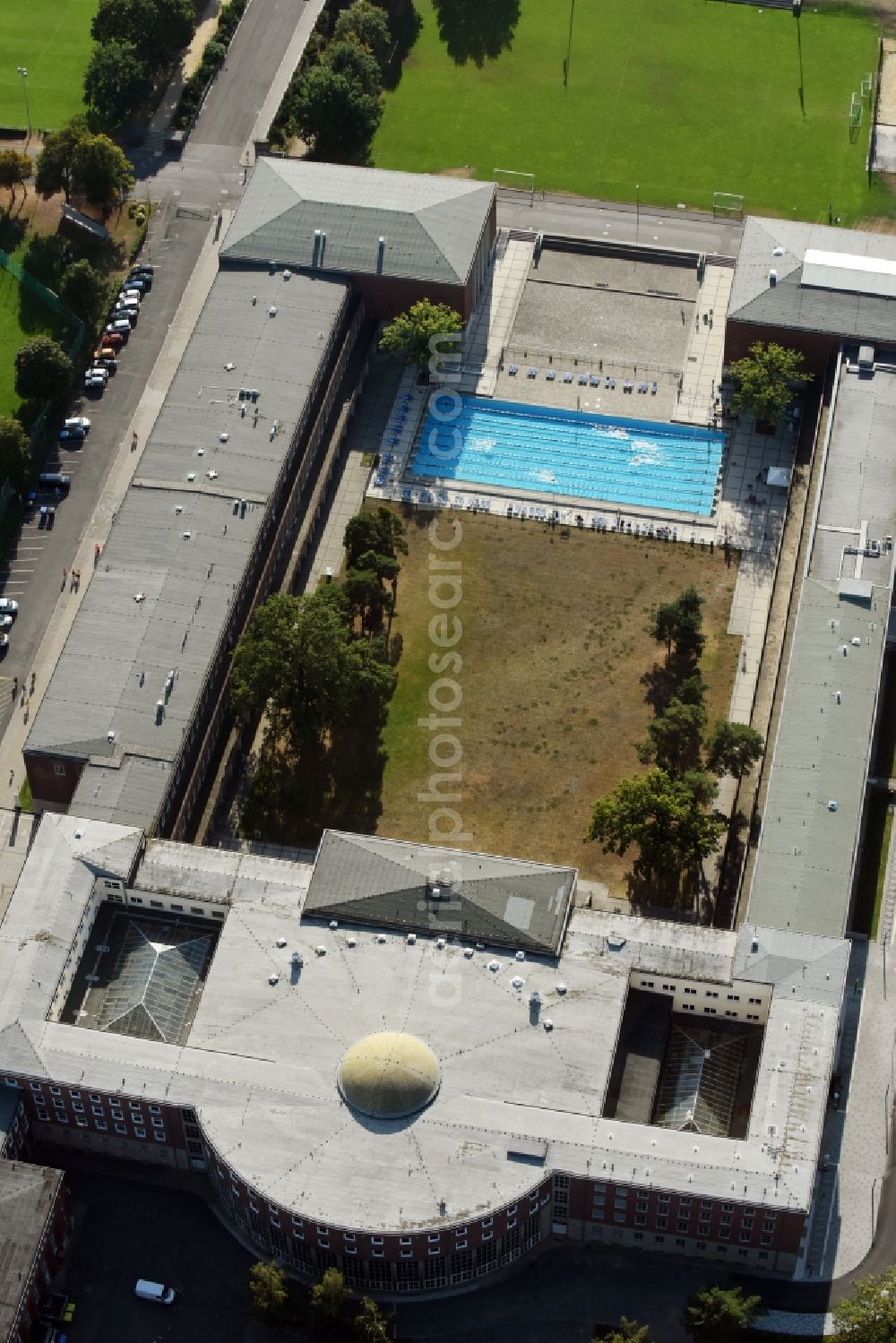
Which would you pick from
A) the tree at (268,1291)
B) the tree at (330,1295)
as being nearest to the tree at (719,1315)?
the tree at (330,1295)

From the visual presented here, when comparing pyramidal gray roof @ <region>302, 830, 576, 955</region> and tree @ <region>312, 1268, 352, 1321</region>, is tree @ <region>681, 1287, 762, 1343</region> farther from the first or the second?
pyramidal gray roof @ <region>302, 830, 576, 955</region>

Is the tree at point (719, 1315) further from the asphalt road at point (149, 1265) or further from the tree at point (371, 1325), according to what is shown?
the asphalt road at point (149, 1265)

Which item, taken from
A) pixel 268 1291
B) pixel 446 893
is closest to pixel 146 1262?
pixel 268 1291

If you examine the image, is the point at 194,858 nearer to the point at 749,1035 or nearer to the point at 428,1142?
the point at 428,1142

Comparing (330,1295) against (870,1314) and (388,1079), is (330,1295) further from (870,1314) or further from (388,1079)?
(870,1314)

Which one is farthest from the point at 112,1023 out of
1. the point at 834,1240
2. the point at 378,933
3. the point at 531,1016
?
the point at 834,1240

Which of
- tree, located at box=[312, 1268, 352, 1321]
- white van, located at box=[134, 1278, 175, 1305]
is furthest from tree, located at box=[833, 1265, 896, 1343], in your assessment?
white van, located at box=[134, 1278, 175, 1305]

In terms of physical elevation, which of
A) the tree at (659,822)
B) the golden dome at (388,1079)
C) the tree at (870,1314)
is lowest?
the tree at (870,1314)
